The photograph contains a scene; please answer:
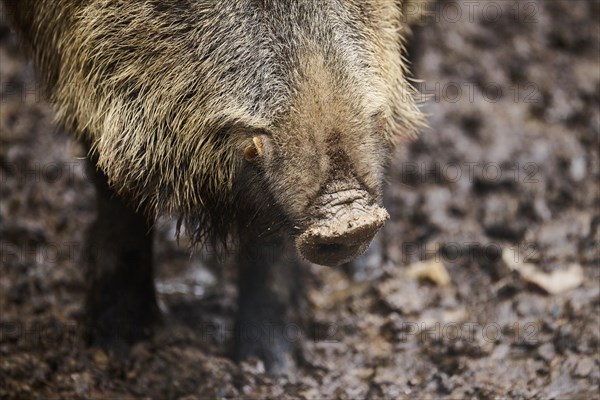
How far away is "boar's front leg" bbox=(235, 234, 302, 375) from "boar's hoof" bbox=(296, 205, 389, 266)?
1.18 meters

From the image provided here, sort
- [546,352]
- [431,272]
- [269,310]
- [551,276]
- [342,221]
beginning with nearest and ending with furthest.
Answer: [342,221] → [546,352] → [269,310] → [551,276] → [431,272]

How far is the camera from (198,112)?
373cm

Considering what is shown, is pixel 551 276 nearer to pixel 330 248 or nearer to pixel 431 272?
pixel 431 272

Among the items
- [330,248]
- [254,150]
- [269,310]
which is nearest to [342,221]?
[330,248]

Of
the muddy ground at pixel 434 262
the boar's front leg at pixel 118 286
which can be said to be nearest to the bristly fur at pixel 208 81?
the boar's front leg at pixel 118 286

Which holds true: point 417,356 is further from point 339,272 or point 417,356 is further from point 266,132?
point 266,132

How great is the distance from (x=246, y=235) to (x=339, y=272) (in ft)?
5.40

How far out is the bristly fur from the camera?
11.7ft

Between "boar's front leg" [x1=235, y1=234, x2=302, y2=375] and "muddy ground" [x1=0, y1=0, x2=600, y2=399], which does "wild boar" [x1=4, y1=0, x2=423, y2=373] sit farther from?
"muddy ground" [x1=0, y1=0, x2=600, y2=399]

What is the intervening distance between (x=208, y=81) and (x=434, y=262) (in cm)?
222

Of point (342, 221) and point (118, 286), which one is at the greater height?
point (342, 221)

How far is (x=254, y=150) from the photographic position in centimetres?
360

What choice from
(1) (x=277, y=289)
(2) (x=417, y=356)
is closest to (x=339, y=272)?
(1) (x=277, y=289)

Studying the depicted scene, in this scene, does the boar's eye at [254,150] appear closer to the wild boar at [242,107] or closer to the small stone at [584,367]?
the wild boar at [242,107]
